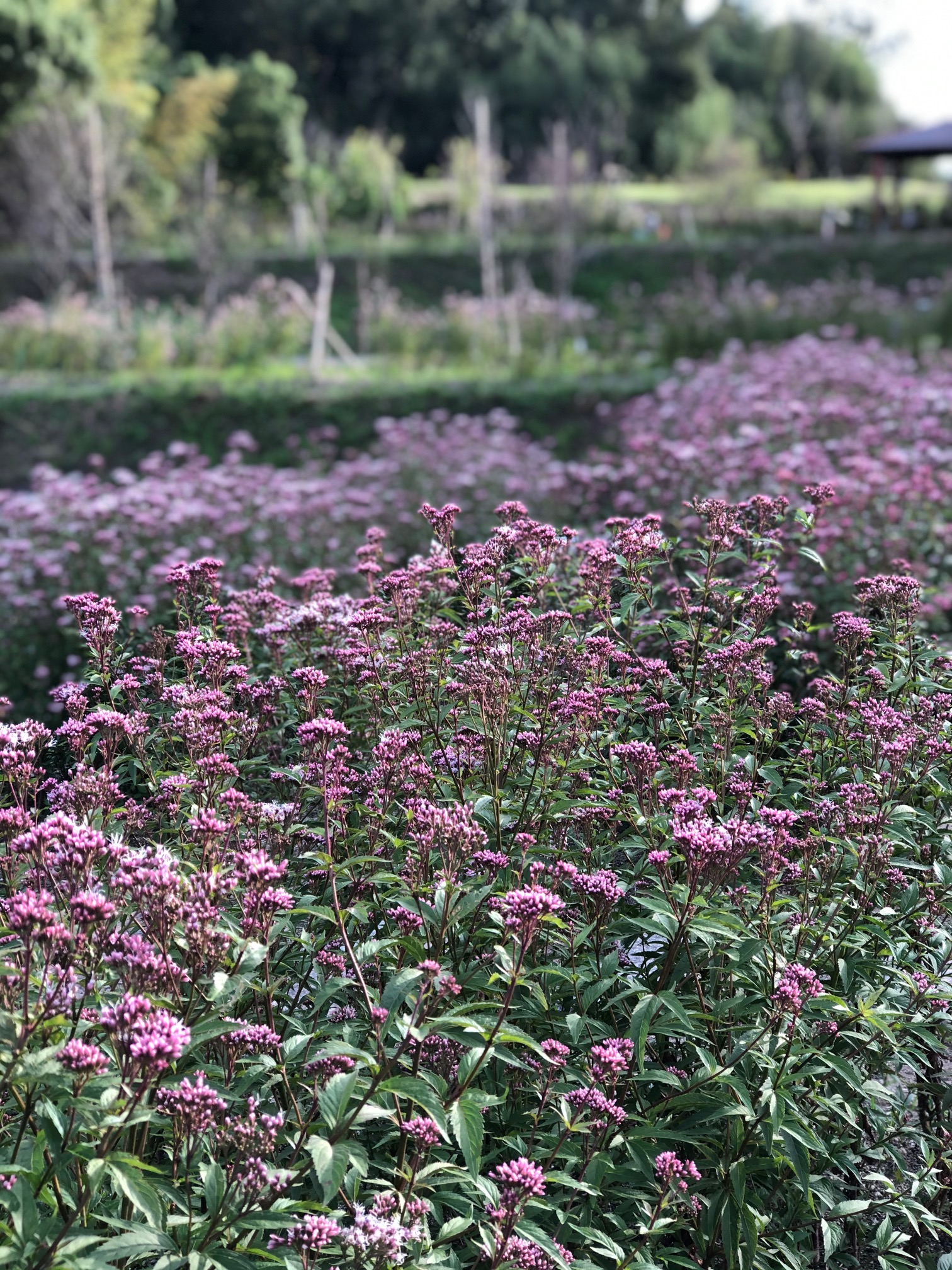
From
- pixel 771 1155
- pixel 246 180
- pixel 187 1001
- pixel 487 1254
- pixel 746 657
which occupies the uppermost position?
pixel 246 180

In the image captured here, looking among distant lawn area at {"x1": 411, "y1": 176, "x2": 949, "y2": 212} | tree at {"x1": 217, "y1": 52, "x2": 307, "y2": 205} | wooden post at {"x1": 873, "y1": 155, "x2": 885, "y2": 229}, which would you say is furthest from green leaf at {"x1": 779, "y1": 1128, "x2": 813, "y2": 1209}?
wooden post at {"x1": 873, "y1": 155, "x2": 885, "y2": 229}

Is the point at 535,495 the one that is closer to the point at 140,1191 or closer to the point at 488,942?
the point at 488,942

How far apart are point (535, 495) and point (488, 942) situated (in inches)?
228

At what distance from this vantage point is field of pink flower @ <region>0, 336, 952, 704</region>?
19.0ft

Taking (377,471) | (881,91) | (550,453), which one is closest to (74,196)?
(550,453)

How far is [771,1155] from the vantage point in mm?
2234

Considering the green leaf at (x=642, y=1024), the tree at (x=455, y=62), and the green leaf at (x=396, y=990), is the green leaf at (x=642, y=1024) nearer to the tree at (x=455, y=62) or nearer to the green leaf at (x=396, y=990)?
the green leaf at (x=396, y=990)

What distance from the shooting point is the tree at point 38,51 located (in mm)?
20812

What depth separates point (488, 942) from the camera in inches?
96.7

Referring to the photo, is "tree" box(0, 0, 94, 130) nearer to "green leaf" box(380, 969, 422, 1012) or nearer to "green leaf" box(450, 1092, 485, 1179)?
"green leaf" box(380, 969, 422, 1012)

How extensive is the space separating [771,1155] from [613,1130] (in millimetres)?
326

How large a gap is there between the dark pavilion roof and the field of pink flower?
21617 mm

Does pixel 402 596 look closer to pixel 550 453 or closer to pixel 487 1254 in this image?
pixel 487 1254

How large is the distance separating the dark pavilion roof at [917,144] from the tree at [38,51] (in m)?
18.1
